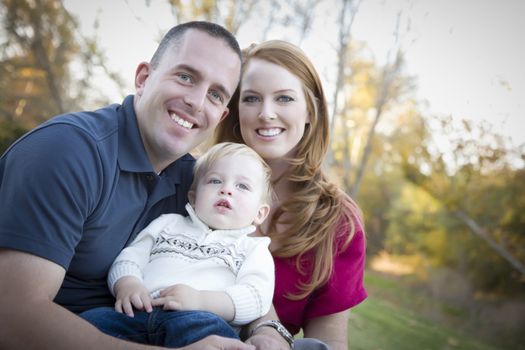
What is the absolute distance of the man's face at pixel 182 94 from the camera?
242 cm

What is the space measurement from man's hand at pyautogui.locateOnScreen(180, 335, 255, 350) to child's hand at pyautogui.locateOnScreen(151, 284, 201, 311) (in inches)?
8.1

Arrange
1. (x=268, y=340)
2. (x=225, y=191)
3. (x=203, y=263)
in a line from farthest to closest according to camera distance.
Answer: (x=225, y=191), (x=203, y=263), (x=268, y=340)

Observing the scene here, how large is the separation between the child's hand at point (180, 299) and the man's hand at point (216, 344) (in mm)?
207

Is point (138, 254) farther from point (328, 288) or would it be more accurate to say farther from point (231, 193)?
point (328, 288)

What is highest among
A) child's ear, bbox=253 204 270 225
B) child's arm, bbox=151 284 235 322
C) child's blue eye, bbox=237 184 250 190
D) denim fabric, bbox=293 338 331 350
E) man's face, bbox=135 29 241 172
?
man's face, bbox=135 29 241 172

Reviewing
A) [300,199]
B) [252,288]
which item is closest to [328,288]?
[300,199]

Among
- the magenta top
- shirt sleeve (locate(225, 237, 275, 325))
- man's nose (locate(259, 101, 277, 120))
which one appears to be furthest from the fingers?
man's nose (locate(259, 101, 277, 120))

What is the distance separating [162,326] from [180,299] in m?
0.13

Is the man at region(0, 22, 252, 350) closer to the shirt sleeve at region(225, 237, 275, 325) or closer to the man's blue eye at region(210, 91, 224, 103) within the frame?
the man's blue eye at region(210, 91, 224, 103)

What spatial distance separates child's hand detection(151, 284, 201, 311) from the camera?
1.91m

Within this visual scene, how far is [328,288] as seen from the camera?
2799 mm

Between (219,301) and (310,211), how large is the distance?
115 cm

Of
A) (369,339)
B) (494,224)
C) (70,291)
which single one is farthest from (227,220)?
(494,224)

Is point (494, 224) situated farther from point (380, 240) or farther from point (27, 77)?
point (27, 77)
